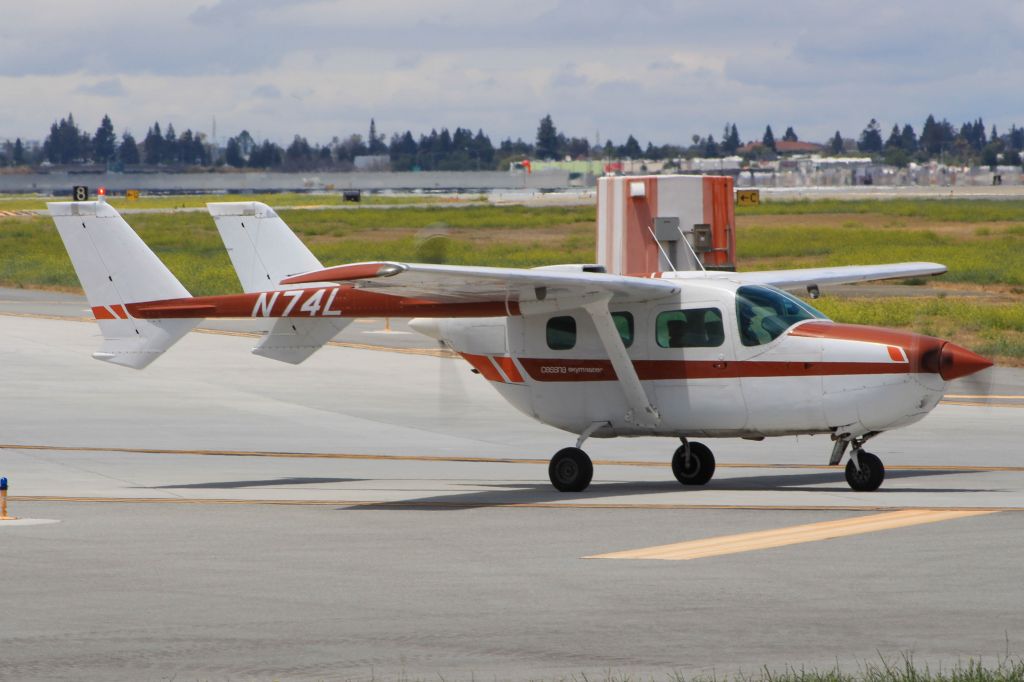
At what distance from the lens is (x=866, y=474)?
54.6 ft

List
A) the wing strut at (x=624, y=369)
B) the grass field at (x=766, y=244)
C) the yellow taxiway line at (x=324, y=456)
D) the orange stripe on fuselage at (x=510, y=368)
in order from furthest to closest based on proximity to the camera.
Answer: the grass field at (x=766, y=244)
the yellow taxiway line at (x=324, y=456)
the orange stripe on fuselage at (x=510, y=368)
the wing strut at (x=624, y=369)

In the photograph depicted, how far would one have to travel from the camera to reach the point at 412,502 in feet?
54.9

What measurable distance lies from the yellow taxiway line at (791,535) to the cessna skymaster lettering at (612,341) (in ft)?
5.59

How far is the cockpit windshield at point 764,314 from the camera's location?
16719 millimetres

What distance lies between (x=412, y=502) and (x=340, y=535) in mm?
2599

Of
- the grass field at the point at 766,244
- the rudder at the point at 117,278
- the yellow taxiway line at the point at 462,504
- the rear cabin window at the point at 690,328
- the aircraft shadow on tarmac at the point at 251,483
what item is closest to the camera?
the yellow taxiway line at the point at 462,504

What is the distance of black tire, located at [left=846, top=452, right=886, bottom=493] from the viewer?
16594 mm

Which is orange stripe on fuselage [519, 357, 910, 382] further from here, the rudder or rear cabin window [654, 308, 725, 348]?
the rudder

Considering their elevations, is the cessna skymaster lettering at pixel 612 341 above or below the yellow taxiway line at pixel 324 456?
above

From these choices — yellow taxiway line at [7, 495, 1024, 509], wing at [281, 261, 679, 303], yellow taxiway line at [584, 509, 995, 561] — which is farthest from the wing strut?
yellow taxiway line at [584, 509, 995, 561]

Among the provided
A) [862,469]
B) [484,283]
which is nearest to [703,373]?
[862,469]

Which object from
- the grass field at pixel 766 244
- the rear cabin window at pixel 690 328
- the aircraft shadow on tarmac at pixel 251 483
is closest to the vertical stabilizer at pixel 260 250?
the grass field at pixel 766 244

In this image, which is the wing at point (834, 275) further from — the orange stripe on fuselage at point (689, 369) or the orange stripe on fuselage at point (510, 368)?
the orange stripe on fuselage at point (510, 368)

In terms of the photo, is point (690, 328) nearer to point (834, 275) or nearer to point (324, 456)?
point (834, 275)
